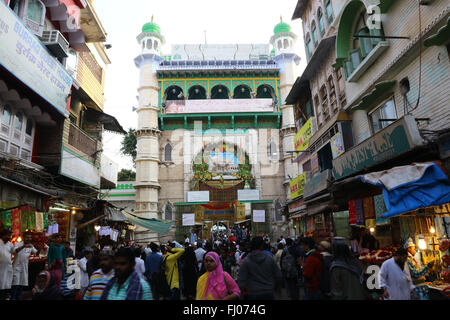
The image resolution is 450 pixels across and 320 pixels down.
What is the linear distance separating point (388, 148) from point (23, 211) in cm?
1083

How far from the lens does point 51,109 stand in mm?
12602

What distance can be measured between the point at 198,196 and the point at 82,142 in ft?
38.7

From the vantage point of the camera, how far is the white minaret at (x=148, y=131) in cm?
2499

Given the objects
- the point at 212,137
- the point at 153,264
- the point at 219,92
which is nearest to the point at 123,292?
the point at 153,264

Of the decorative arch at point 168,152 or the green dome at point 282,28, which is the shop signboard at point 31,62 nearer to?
the decorative arch at point 168,152

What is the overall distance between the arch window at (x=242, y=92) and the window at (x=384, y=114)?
786 inches

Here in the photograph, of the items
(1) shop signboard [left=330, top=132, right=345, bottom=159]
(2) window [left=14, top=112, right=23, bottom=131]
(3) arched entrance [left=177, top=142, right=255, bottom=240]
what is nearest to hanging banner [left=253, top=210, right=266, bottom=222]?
(3) arched entrance [left=177, top=142, right=255, bottom=240]

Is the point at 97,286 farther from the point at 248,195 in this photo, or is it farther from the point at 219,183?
the point at 219,183

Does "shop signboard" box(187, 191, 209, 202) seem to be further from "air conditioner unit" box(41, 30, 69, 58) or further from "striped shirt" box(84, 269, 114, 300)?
"striped shirt" box(84, 269, 114, 300)

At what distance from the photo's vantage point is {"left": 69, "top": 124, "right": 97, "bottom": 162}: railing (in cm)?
1426

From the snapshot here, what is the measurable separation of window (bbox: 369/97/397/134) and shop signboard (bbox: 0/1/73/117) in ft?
38.5

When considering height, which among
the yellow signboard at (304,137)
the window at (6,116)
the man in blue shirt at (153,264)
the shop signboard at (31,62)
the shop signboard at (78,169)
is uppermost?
the shop signboard at (31,62)

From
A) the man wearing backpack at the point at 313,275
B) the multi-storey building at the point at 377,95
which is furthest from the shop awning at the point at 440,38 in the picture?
the man wearing backpack at the point at 313,275

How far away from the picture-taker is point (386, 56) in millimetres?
9664
